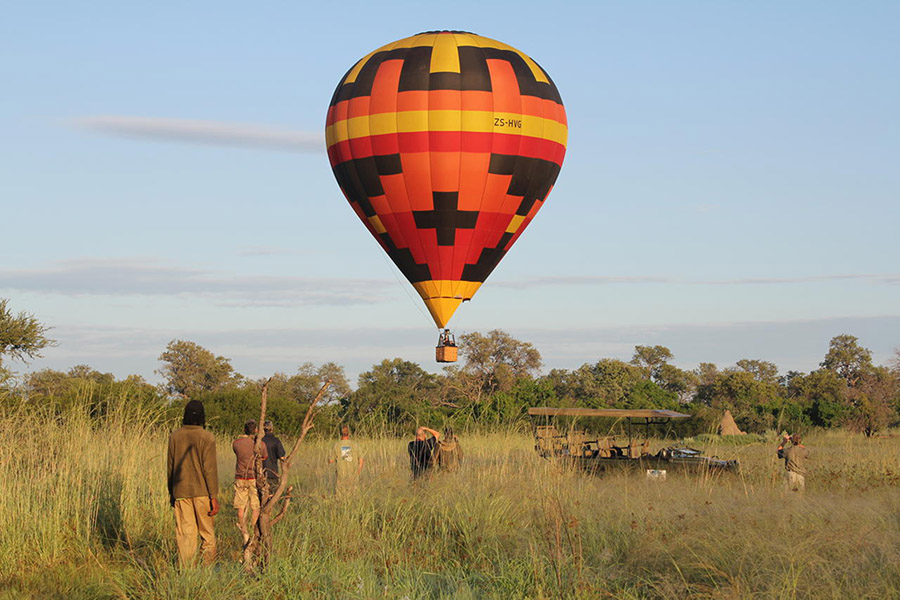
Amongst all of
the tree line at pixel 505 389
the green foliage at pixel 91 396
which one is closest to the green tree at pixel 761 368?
the tree line at pixel 505 389

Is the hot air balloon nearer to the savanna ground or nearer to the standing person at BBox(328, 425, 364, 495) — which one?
the savanna ground

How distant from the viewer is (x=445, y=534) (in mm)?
11820

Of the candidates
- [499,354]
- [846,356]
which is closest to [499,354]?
[499,354]

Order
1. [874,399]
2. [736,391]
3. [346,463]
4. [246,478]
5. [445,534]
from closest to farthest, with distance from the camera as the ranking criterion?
1. [246,478]
2. [445,534]
3. [346,463]
4. [874,399]
5. [736,391]

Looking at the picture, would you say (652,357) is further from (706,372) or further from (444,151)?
(444,151)

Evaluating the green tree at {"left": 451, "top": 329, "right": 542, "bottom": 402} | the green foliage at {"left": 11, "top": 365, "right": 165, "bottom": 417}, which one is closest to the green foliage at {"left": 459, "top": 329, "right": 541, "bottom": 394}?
the green tree at {"left": 451, "top": 329, "right": 542, "bottom": 402}

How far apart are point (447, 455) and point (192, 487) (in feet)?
15.7

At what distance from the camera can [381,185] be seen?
24219mm

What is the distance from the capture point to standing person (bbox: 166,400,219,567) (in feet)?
34.7

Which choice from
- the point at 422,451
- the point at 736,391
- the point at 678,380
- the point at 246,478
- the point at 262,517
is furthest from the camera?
the point at 678,380

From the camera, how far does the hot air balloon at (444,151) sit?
77.9ft

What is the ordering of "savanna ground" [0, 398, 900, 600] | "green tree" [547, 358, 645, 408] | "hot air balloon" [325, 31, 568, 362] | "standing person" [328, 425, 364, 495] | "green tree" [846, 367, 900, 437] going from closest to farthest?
1. "savanna ground" [0, 398, 900, 600]
2. "standing person" [328, 425, 364, 495]
3. "hot air balloon" [325, 31, 568, 362]
4. "green tree" [846, 367, 900, 437]
5. "green tree" [547, 358, 645, 408]

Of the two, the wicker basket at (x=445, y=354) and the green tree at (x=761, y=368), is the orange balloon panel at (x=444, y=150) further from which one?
the green tree at (x=761, y=368)

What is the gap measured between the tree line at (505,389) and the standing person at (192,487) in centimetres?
480
